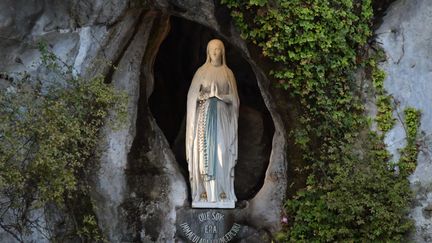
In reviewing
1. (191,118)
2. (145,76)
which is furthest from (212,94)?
(145,76)

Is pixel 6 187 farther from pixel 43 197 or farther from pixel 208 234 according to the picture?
pixel 208 234

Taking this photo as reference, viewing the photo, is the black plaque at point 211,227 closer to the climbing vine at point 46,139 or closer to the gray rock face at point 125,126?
the gray rock face at point 125,126

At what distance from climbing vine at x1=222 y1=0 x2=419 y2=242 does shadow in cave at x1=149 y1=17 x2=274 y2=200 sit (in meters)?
1.18

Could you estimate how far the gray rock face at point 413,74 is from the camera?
855 cm

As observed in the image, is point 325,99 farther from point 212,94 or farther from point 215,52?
point 215,52

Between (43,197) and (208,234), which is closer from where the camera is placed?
(43,197)

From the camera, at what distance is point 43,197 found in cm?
818

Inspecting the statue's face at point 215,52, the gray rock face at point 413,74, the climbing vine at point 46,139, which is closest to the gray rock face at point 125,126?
the statue's face at point 215,52

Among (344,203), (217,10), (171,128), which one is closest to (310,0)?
(217,10)

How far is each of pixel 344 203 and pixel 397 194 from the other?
0.56 meters

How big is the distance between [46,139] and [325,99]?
3045 mm

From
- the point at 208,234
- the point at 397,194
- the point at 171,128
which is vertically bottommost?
the point at 208,234

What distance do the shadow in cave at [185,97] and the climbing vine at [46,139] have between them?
1698 mm

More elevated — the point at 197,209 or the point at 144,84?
the point at 144,84
